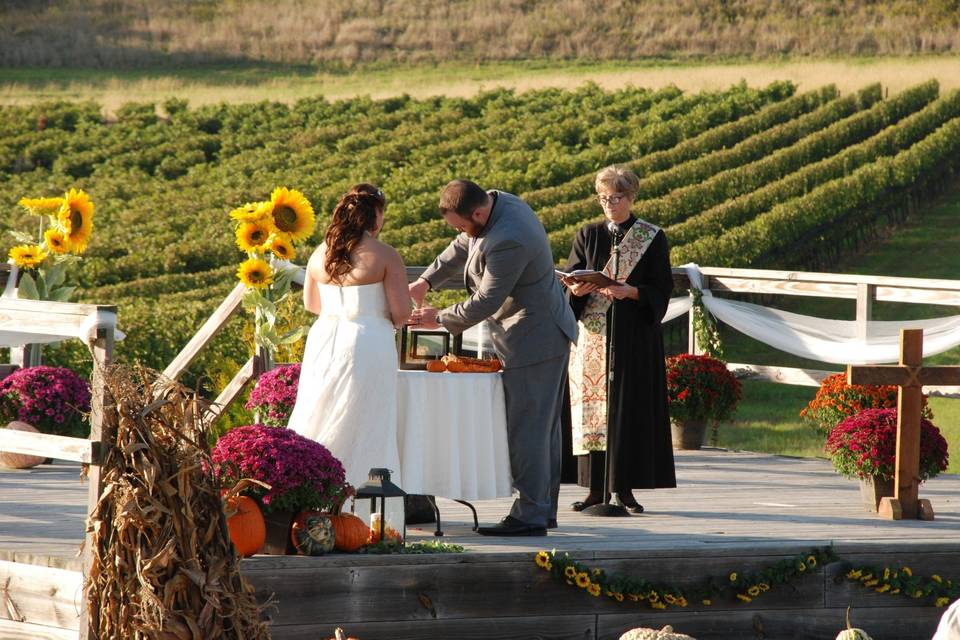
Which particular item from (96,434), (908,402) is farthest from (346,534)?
(908,402)

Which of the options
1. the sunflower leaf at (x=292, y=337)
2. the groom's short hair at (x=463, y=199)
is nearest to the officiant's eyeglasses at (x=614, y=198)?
the groom's short hair at (x=463, y=199)

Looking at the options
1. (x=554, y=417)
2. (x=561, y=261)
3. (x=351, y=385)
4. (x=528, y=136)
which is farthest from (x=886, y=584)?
(x=528, y=136)

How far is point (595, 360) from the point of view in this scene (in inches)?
280

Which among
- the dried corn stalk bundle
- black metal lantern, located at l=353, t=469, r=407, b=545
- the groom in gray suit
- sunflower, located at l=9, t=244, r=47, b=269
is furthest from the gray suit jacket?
sunflower, located at l=9, t=244, r=47, b=269

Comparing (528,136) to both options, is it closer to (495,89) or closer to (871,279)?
(495,89)

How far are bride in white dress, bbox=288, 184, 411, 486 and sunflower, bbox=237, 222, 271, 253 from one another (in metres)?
2.12

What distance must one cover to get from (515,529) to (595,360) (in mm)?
1175

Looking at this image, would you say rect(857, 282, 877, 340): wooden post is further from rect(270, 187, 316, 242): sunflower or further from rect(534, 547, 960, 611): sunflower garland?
rect(534, 547, 960, 611): sunflower garland

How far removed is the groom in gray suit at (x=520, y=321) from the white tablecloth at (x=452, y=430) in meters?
0.11

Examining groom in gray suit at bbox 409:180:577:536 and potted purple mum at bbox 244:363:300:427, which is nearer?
groom in gray suit at bbox 409:180:577:536

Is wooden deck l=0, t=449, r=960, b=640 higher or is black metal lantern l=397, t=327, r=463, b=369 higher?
black metal lantern l=397, t=327, r=463, b=369

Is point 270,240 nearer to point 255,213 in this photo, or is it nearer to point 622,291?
point 255,213

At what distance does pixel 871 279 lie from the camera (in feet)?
31.7

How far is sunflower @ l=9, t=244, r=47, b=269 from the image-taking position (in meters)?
9.17
